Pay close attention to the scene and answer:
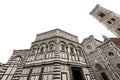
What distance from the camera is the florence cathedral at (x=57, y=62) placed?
9.48 metres

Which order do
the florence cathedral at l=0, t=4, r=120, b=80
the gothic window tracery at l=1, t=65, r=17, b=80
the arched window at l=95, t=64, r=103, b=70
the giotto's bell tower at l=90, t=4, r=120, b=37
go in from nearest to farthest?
the florence cathedral at l=0, t=4, r=120, b=80 → the gothic window tracery at l=1, t=65, r=17, b=80 → the arched window at l=95, t=64, r=103, b=70 → the giotto's bell tower at l=90, t=4, r=120, b=37

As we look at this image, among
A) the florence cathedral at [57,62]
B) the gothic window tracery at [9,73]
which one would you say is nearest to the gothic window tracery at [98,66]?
the florence cathedral at [57,62]

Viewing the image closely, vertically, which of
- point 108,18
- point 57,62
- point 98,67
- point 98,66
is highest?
point 108,18

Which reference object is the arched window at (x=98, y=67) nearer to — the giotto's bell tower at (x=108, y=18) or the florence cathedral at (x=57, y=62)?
the florence cathedral at (x=57, y=62)

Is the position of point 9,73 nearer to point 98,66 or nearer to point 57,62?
point 57,62

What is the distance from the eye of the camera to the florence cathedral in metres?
9.48

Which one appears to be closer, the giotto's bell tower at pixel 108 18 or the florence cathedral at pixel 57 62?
the florence cathedral at pixel 57 62

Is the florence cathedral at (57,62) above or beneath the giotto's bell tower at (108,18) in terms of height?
beneath

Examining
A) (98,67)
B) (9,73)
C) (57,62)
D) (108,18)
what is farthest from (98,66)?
(9,73)

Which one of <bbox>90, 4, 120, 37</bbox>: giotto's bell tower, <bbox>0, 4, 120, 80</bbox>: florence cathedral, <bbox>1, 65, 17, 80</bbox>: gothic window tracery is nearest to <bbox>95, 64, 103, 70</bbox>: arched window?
<bbox>0, 4, 120, 80</bbox>: florence cathedral

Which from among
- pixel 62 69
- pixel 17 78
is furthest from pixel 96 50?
pixel 17 78

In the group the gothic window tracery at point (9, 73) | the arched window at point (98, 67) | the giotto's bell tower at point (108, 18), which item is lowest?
the gothic window tracery at point (9, 73)

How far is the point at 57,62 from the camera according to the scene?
31.9 feet

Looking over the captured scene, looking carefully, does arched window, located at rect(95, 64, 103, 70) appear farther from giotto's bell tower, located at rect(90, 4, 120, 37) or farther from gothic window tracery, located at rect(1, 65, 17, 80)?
gothic window tracery, located at rect(1, 65, 17, 80)
